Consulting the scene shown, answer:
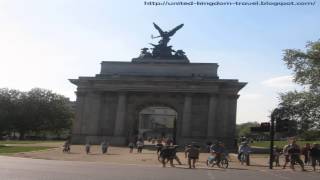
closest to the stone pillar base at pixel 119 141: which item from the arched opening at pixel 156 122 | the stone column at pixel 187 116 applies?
the stone column at pixel 187 116

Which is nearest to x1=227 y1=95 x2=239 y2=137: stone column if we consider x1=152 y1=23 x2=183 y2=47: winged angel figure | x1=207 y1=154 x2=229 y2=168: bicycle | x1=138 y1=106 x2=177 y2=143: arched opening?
x1=152 y1=23 x2=183 y2=47: winged angel figure

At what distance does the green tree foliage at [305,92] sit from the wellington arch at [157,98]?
52.5 ft

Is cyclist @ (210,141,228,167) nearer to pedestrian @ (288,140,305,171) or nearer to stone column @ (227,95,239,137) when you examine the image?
pedestrian @ (288,140,305,171)

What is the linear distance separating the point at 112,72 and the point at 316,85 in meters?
31.1

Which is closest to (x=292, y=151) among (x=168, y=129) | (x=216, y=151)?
(x=216, y=151)

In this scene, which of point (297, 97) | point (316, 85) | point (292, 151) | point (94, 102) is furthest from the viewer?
point (94, 102)

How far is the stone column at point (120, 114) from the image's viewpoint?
70375mm

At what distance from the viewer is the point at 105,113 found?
7238 cm

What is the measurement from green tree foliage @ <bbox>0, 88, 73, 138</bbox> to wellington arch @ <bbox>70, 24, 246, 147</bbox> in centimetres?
3727

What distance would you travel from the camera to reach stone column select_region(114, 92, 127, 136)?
7038cm

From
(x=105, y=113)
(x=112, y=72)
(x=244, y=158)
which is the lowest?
(x=244, y=158)

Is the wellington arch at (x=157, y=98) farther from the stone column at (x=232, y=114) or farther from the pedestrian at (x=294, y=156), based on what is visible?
the pedestrian at (x=294, y=156)

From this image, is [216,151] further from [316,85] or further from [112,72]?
[112,72]

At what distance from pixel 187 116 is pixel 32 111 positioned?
4807 centimetres
